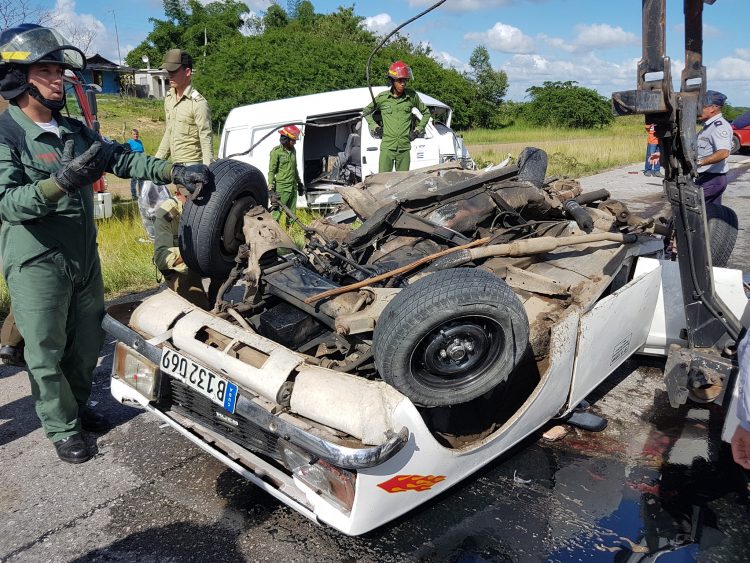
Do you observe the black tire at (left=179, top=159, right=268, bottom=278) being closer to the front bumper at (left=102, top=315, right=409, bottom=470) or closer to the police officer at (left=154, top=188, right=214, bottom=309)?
the police officer at (left=154, top=188, right=214, bottom=309)

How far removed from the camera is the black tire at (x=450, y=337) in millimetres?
2365

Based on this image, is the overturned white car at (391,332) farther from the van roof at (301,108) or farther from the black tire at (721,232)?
the van roof at (301,108)

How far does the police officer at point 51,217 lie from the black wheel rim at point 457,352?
1.68 metres

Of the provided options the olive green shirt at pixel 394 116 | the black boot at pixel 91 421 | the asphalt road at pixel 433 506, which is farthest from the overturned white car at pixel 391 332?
the olive green shirt at pixel 394 116

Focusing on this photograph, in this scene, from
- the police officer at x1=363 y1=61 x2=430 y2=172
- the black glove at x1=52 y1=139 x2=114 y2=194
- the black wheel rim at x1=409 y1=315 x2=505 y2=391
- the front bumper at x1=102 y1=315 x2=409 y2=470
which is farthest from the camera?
the police officer at x1=363 y1=61 x2=430 y2=172

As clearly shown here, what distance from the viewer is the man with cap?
234 inches

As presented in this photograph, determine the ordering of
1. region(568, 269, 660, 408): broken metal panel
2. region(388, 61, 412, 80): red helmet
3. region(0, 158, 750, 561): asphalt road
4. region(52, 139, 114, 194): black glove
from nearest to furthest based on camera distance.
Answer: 1. region(0, 158, 750, 561): asphalt road
2. region(52, 139, 114, 194): black glove
3. region(568, 269, 660, 408): broken metal panel
4. region(388, 61, 412, 80): red helmet

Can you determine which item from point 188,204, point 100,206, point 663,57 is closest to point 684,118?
point 663,57

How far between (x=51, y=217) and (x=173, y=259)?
1.18 metres

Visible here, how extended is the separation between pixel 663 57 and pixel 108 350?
13.5 feet

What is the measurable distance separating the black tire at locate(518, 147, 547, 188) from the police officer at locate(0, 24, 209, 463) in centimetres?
247

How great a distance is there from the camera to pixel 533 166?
15.9 ft

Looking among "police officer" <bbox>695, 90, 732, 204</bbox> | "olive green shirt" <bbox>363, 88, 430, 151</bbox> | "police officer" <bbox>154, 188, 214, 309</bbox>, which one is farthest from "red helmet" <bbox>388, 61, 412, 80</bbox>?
"police officer" <bbox>154, 188, 214, 309</bbox>

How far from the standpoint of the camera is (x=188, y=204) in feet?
12.1
